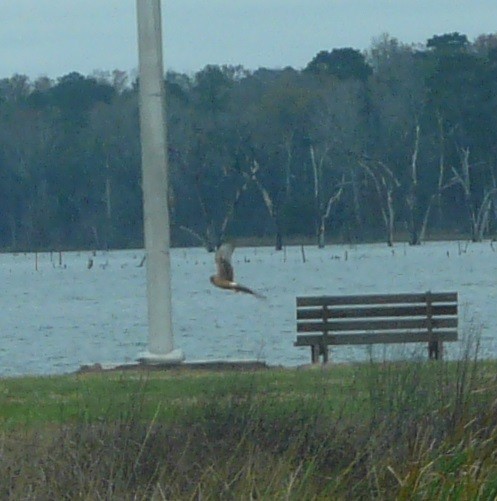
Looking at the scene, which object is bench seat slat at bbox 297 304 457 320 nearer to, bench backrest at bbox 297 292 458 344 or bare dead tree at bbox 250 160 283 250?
bench backrest at bbox 297 292 458 344

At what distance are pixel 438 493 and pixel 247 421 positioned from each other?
1457 millimetres

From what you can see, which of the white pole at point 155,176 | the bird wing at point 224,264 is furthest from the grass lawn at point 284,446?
the white pole at point 155,176

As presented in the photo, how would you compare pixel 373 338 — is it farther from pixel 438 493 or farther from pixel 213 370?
pixel 438 493

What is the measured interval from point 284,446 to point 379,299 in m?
10.3

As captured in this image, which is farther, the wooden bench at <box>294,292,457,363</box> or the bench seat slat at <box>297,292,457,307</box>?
the bench seat slat at <box>297,292,457,307</box>

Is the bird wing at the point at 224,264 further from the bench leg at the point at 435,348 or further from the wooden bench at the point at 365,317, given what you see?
the wooden bench at the point at 365,317

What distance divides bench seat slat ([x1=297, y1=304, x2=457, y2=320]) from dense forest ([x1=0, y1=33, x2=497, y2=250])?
59515mm

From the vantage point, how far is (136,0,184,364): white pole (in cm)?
1669

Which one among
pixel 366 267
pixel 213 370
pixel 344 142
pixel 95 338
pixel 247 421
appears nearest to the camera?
pixel 247 421

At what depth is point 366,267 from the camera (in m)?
74.6

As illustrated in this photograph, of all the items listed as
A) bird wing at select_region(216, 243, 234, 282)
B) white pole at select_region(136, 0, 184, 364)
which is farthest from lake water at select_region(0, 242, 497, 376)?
white pole at select_region(136, 0, 184, 364)

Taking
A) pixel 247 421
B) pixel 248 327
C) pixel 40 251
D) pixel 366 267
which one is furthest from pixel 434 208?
pixel 247 421

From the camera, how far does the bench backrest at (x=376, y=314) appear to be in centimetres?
1803

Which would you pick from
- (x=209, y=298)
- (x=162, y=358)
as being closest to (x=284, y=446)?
(x=162, y=358)
